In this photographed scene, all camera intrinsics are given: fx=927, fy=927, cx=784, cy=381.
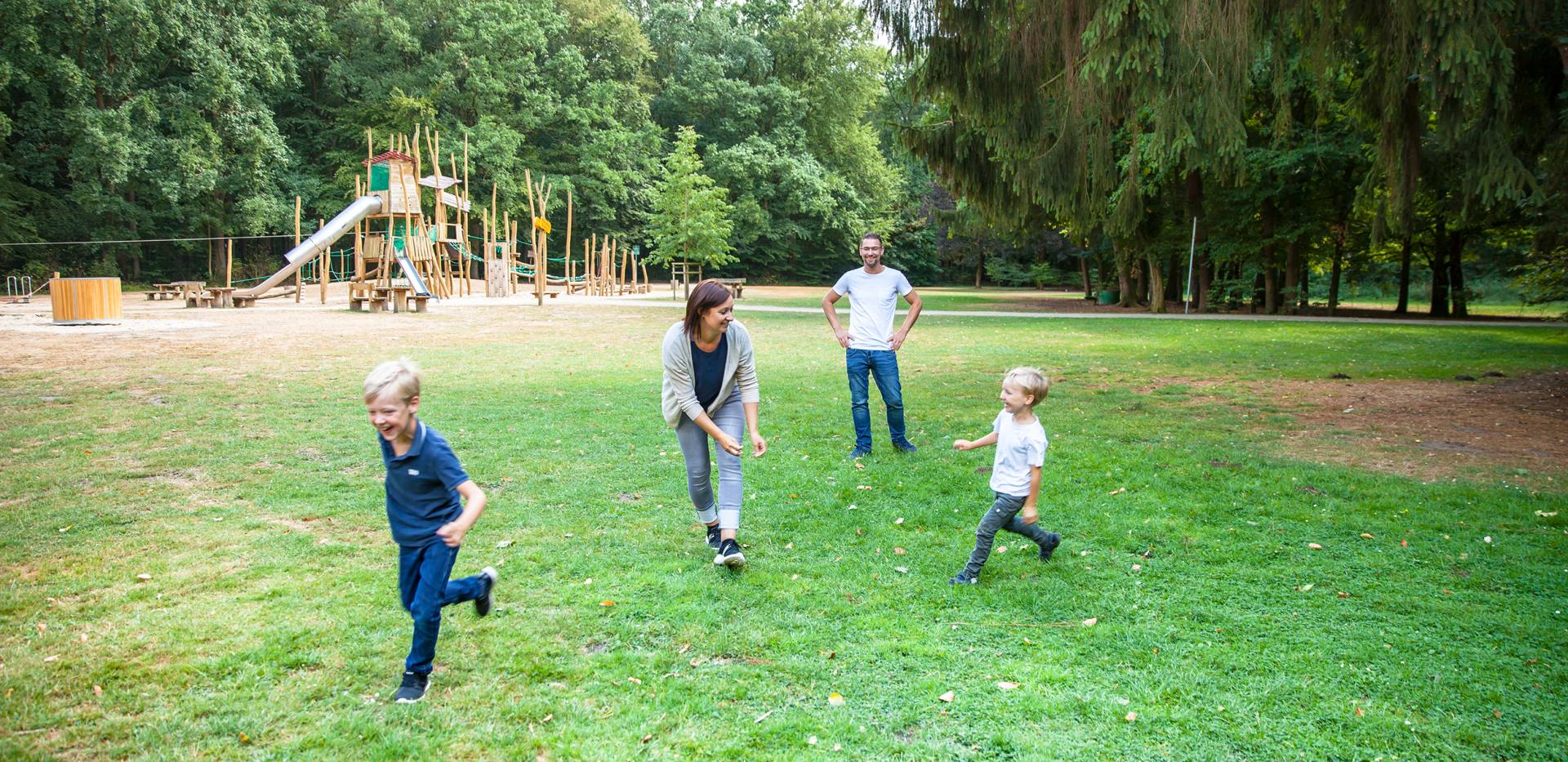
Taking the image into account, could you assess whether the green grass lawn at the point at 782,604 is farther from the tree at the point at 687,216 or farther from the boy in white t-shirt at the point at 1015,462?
the tree at the point at 687,216

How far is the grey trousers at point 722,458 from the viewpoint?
4777 mm

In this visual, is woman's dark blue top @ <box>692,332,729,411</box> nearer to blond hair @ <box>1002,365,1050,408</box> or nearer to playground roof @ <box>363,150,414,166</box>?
blond hair @ <box>1002,365,1050,408</box>

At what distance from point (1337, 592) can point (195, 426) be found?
868 centimetres

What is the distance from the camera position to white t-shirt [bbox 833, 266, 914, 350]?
7391mm

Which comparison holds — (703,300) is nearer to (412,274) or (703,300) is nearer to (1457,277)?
(412,274)

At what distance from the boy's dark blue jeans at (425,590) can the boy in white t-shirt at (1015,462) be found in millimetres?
2418

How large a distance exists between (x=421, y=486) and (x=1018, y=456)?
273cm

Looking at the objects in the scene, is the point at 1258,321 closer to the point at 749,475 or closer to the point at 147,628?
the point at 749,475

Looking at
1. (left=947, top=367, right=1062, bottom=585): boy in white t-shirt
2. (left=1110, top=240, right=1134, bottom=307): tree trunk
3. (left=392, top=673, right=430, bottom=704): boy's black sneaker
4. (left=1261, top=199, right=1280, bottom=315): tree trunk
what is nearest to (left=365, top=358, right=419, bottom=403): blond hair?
(left=392, top=673, right=430, bottom=704): boy's black sneaker

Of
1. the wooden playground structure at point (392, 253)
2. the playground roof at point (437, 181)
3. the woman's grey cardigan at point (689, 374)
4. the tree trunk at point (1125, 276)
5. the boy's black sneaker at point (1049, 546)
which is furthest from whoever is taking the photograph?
the tree trunk at point (1125, 276)

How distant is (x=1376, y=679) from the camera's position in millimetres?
3547

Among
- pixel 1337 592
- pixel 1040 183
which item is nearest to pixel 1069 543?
pixel 1337 592

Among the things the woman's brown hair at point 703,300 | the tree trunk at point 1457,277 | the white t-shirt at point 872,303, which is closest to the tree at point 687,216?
the tree trunk at point 1457,277

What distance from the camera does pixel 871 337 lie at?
7516 mm
